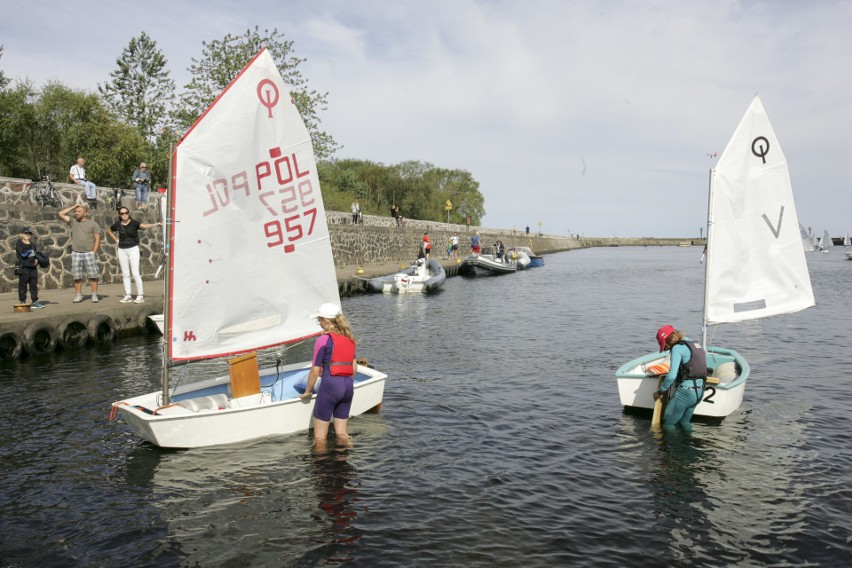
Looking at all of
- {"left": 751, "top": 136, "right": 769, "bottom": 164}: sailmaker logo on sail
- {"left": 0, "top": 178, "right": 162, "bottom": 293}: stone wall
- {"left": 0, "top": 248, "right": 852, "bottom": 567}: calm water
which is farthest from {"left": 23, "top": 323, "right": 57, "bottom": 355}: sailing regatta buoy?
{"left": 751, "top": 136, "right": 769, "bottom": 164}: sailmaker logo on sail

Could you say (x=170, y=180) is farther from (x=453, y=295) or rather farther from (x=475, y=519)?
(x=453, y=295)

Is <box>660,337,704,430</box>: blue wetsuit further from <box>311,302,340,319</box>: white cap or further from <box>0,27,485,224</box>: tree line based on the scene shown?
<box>0,27,485,224</box>: tree line

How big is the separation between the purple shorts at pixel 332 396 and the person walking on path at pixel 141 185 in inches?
738

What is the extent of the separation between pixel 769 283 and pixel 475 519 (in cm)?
919

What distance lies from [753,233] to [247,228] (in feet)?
32.9

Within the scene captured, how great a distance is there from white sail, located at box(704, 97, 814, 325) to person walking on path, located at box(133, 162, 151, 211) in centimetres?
2101

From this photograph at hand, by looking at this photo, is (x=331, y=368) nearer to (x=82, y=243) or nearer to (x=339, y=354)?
(x=339, y=354)

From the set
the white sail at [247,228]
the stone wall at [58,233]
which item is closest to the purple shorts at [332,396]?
the white sail at [247,228]

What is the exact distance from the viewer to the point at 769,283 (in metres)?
13.5

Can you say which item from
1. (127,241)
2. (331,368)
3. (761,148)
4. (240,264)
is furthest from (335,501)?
(127,241)

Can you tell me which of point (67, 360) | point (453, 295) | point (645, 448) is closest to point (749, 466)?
point (645, 448)

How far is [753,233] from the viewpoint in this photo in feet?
42.9

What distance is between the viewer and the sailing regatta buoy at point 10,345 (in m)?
15.0

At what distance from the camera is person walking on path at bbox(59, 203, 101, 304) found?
57.4ft
